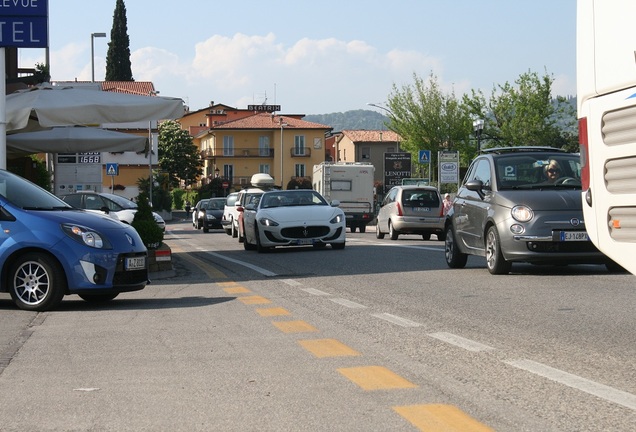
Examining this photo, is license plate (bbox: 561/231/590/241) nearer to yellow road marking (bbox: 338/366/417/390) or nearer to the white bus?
yellow road marking (bbox: 338/366/417/390)

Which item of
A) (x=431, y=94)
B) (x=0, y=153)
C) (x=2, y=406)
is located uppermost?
(x=431, y=94)

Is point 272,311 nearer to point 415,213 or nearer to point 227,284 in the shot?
point 227,284

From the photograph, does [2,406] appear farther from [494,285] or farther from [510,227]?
[510,227]

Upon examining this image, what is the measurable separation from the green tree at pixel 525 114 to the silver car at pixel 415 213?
64.7 meters

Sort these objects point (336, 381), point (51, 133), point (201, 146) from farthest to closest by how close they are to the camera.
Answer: point (201, 146) < point (51, 133) < point (336, 381)

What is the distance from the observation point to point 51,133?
2362cm

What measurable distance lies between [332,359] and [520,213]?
7780mm

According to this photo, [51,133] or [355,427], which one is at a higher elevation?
[51,133]

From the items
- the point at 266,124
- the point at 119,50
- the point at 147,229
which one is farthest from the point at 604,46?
the point at 266,124

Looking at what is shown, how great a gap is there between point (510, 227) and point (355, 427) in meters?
9.77

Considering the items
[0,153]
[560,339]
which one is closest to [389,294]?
[560,339]

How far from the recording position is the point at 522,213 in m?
14.7

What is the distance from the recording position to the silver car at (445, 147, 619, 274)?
14500mm

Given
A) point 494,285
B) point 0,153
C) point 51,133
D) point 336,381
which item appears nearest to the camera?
point 336,381
